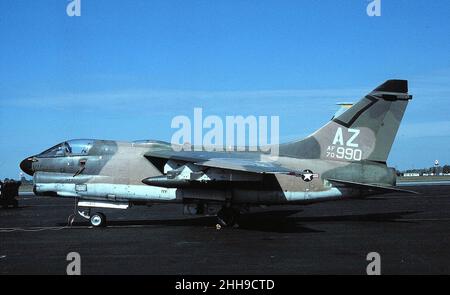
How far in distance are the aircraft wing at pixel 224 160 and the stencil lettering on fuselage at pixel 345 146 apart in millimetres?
2551

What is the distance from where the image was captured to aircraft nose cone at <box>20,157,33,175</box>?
17953 mm

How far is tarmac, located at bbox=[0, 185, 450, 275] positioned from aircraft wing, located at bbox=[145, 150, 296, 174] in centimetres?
213

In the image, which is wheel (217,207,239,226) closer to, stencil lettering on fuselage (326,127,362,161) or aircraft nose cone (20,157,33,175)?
stencil lettering on fuselage (326,127,362,161)

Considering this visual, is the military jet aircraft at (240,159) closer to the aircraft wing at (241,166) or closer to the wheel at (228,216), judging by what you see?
the wheel at (228,216)

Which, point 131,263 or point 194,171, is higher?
point 194,171

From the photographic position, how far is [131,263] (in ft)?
34.3

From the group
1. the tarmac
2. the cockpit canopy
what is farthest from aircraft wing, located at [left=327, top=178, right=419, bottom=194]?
the cockpit canopy

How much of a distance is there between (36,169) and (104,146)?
269 cm

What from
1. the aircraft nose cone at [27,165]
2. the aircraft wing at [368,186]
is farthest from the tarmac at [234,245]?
the aircraft nose cone at [27,165]

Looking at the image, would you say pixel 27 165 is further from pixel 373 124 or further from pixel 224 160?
pixel 373 124
